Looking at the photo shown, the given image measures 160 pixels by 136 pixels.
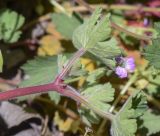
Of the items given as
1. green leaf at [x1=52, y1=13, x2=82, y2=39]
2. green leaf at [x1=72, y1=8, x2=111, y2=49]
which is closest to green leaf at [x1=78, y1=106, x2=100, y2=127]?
green leaf at [x1=72, y1=8, x2=111, y2=49]

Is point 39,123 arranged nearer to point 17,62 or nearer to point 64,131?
point 64,131

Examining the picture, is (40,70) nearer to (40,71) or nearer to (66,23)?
(40,71)

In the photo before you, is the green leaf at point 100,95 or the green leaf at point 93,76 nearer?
the green leaf at point 100,95

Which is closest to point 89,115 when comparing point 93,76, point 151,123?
point 93,76

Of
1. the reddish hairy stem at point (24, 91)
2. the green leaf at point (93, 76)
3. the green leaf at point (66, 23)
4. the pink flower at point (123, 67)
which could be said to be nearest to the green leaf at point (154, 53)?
the pink flower at point (123, 67)

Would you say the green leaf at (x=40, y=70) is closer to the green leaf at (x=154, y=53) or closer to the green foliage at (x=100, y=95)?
the green foliage at (x=100, y=95)

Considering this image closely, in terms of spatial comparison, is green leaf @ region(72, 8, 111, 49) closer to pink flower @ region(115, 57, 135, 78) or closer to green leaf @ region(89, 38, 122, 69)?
green leaf @ region(89, 38, 122, 69)
